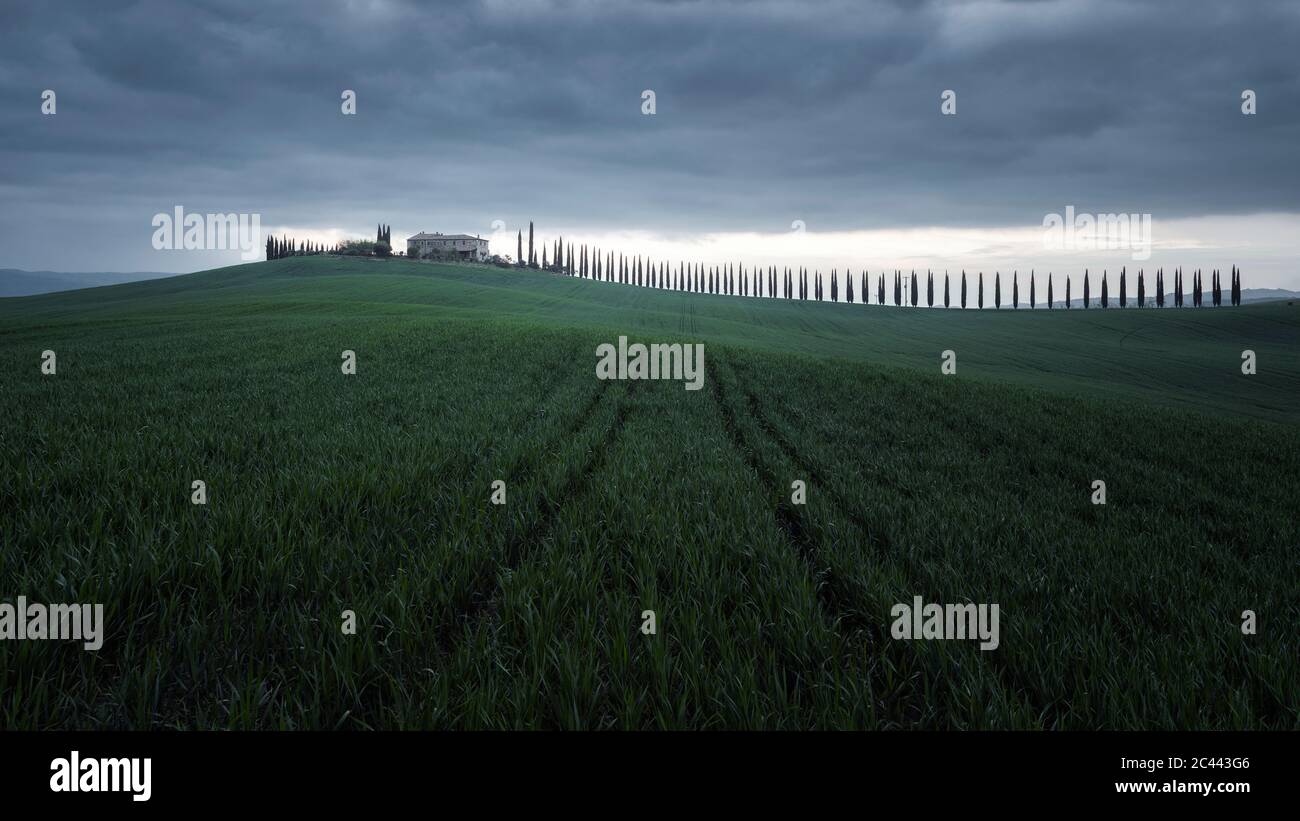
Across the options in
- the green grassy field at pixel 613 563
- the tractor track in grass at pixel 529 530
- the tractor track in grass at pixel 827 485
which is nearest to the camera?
the green grassy field at pixel 613 563

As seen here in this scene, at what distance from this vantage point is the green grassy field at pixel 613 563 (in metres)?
2.84

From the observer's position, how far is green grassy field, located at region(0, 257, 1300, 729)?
2.84 m

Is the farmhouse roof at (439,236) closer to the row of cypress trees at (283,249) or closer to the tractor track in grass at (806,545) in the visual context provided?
the row of cypress trees at (283,249)

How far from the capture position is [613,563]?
459 cm

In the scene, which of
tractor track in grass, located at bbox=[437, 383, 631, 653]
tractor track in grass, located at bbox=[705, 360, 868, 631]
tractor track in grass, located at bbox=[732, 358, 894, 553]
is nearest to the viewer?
A: tractor track in grass, located at bbox=[437, 383, 631, 653]

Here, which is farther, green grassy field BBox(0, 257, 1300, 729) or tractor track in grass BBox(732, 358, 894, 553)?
tractor track in grass BBox(732, 358, 894, 553)

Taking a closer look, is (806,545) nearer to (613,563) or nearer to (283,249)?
(613,563)

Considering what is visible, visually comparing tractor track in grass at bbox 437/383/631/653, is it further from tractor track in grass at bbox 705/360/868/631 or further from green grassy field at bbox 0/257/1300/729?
tractor track in grass at bbox 705/360/868/631

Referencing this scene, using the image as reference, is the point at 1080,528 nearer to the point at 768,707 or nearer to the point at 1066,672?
the point at 1066,672

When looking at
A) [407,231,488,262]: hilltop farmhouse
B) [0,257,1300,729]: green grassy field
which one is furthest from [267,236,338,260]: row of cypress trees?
[0,257,1300,729]: green grassy field

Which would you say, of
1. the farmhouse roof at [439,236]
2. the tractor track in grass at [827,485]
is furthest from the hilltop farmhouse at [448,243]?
the tractor track in grass at [827,485]
